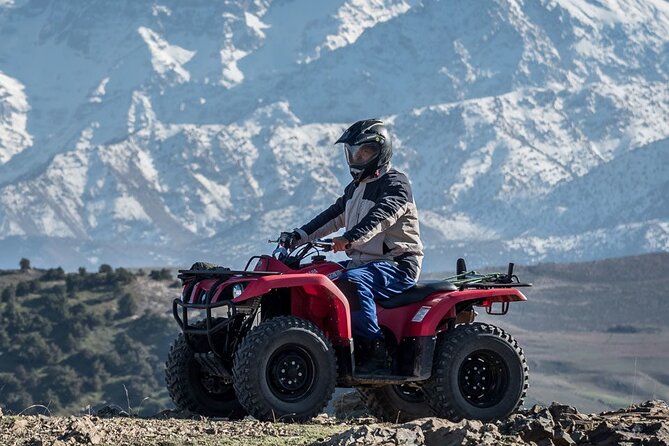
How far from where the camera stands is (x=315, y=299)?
15.4m

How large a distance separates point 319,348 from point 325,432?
51.0 inches

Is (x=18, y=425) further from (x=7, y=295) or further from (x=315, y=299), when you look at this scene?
(x=7, y=295)

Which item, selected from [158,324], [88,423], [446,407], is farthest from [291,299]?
[158,324]

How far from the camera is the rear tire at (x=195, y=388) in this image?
52.4ft

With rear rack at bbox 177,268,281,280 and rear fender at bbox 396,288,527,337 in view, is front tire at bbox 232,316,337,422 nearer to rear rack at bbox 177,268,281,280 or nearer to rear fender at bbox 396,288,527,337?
rear rack at bbox 177,268,281,280

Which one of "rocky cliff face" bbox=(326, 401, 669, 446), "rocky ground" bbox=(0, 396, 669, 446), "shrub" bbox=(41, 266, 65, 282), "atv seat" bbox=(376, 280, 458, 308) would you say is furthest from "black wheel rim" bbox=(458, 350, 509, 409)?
"shrub" bbox=(41, 266, 65, 282)

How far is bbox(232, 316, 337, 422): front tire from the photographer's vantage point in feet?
47.8

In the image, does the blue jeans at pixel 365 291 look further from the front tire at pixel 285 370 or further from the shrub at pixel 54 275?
the shrub at pixel 54 275

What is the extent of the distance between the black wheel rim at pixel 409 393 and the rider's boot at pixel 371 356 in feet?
3.50

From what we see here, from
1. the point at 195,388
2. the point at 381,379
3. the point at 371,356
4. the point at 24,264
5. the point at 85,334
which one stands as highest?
the point at 24,264

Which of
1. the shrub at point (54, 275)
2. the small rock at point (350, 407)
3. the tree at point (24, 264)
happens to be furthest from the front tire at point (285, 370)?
the tree at point (24, 264)

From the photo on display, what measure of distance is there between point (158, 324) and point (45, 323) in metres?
16.3

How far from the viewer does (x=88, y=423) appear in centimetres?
1317

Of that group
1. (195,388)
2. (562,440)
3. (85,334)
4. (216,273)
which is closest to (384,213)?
(216,273)
